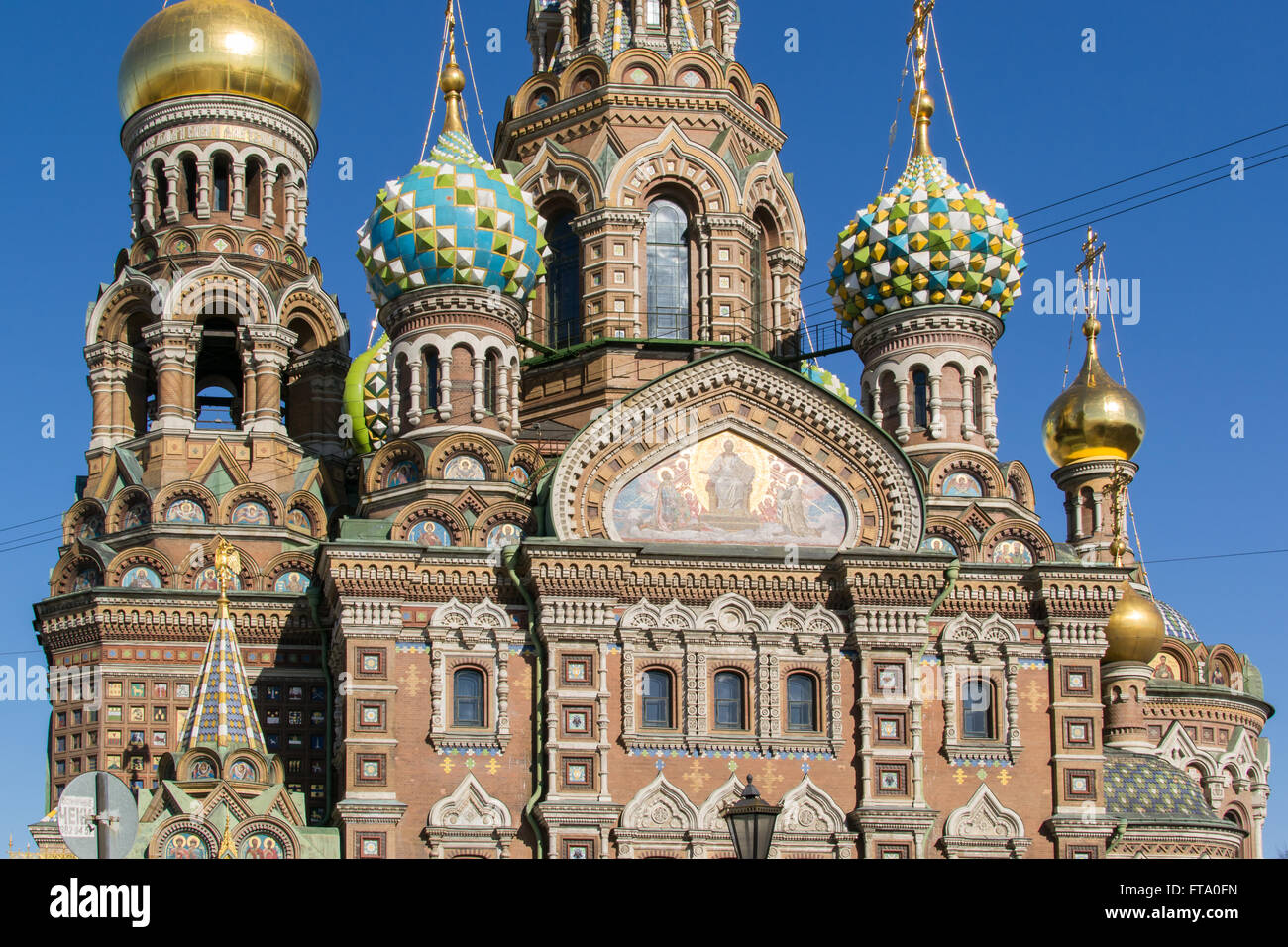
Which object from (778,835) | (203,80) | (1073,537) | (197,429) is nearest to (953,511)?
(778,835)

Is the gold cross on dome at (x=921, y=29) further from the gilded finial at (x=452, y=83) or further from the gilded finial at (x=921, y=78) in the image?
the gilded finial at (x=452, y=83)

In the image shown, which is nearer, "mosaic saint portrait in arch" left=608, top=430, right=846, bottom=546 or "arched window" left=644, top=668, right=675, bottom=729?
"arched window" left=644, top=668, right=675, bottom=729

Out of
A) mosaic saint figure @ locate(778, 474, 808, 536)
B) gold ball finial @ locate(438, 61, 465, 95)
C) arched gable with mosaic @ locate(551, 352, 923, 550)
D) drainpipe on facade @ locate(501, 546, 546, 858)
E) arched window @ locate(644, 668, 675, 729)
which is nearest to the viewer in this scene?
drainpipe on facade @ locate(501, 546, 546, 858)

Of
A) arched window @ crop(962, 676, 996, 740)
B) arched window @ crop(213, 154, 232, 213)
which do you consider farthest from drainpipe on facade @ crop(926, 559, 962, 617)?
arched window @ crop(213, 154, 232, 213)

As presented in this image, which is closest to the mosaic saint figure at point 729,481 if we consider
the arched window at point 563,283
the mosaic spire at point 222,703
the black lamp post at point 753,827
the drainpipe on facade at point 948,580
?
the drainpipe on facade at point 948,580

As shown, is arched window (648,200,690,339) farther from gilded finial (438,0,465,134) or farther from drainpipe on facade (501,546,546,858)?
drainpipe on facade (501,546,546,858)

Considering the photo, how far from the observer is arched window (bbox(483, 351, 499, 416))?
2567 centimetres

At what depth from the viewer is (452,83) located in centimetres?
2809

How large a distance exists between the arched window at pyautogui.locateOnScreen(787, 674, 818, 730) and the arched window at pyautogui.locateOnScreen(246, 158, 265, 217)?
404 inches

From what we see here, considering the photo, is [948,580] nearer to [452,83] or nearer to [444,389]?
[444,389]

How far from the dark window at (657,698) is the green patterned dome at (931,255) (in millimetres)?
5953

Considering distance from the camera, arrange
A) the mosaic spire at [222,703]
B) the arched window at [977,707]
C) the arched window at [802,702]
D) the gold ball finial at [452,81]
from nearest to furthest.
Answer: the mosaic spire at [222,703]
the arched window at [802,702]
the arched window at [977,707]
the gold ball finial at [452,81]

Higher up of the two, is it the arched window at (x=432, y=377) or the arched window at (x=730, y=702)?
the arched window at (x=432, y=377)

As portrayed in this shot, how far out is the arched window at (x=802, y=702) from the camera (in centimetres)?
2391
